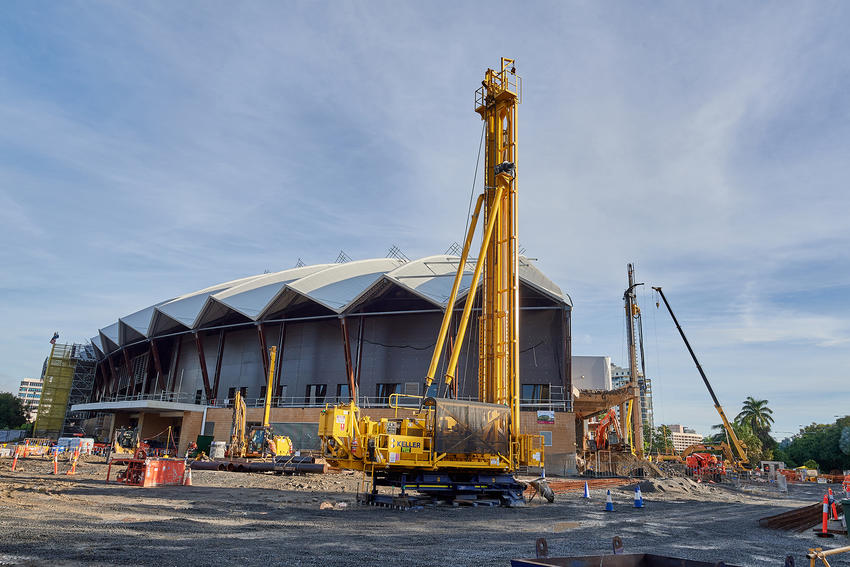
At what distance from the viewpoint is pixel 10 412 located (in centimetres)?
9738

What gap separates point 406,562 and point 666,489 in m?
20.7

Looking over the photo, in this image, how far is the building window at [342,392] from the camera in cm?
4506

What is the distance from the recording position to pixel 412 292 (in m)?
41.3

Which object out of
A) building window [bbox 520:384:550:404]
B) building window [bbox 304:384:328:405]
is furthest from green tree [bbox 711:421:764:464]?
building window [bbox 304:384:328:405]

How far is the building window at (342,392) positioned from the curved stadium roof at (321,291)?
635 cm

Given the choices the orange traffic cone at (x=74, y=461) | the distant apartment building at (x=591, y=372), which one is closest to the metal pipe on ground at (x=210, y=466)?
the orange traffic cone at (x=74, y=461)

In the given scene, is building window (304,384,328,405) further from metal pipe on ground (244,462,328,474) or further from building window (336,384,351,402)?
metal pipe on ground (244,462,328,474)

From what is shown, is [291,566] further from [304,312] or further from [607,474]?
[304,312]

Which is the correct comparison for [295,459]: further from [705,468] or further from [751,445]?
[751,445]

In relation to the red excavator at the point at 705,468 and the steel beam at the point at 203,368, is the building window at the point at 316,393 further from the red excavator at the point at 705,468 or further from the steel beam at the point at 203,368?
the red excavator at the point at 705,468

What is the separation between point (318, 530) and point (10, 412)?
111022mm

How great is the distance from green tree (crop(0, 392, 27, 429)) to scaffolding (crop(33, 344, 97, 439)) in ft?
79.1

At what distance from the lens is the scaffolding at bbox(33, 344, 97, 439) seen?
78500 millimetres

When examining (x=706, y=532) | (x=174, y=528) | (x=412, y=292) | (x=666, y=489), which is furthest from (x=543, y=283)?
(x=174, y=528)
